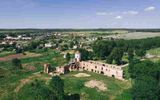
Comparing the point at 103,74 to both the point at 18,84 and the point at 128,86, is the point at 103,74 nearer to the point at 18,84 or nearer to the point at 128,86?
the point at 128,86

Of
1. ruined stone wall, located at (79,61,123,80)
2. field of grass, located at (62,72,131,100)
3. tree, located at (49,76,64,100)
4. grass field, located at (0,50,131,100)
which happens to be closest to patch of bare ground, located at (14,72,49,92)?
grass field, located at (0,50,131,100)

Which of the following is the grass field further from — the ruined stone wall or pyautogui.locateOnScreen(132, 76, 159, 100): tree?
pyautogui.locateOnScreen(132, 76, 159, 100): tree

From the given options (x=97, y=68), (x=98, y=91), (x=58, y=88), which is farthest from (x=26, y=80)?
(x=97, y=68)

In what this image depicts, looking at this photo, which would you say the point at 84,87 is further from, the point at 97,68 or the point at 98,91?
the point at 97,68

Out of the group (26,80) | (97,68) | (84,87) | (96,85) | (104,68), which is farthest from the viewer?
(97,68)

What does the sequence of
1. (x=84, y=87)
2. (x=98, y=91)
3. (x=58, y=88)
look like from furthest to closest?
(x=84, y=87) < (x=98, y=91) < (x=58, y=88)

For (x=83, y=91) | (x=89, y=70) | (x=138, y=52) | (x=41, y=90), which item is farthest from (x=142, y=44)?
(x=41, y=90)

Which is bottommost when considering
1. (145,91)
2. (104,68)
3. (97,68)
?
(97,68)

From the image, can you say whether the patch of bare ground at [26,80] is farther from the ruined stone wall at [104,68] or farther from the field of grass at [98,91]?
the ruined stone wall at [104,68]
